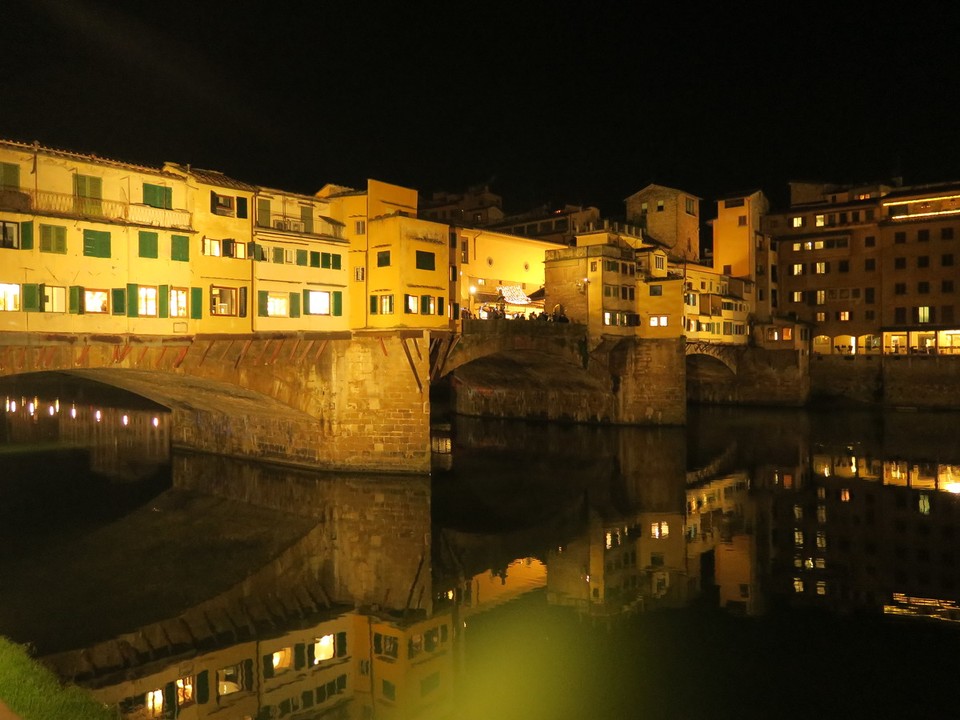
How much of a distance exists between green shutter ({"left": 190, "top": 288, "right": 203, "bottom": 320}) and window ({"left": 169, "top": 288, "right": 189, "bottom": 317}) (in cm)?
21

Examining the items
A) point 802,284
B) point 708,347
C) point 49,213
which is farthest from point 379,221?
point 802,284

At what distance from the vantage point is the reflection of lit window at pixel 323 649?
14.3 metres

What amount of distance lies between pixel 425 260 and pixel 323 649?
19.3m

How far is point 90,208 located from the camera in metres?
22.7

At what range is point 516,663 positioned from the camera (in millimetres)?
13906

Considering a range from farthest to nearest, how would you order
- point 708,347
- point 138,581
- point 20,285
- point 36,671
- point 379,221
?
point 708,347
point 379,221
point 20,285
point 138,581
point 36,671

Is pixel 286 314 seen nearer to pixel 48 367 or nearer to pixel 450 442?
pixel 48 367

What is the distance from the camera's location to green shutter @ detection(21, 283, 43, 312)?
2128 centimetres

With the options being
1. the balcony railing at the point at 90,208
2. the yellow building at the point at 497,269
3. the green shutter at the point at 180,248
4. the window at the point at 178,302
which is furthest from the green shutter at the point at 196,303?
the yellow building at the point at 497,269

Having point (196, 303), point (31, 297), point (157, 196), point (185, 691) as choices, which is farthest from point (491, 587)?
point (157, 196)

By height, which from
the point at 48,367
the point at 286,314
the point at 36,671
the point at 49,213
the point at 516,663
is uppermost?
the point at 49,213

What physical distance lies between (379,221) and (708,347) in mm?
35378

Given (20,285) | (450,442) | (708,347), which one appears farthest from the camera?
(708,347)

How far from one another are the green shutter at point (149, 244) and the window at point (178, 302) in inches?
55.8
